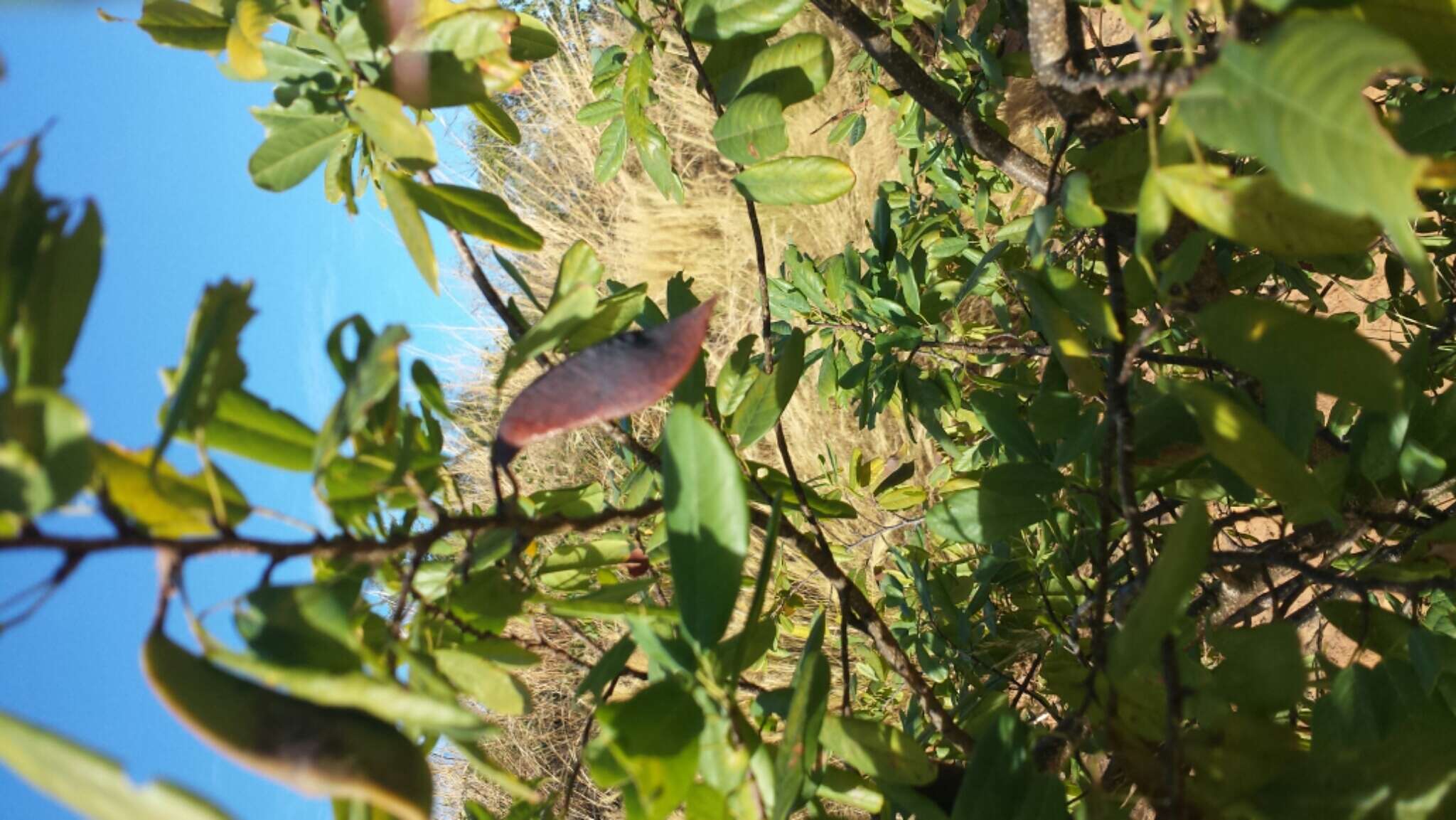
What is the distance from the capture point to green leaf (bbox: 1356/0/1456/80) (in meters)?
0.40

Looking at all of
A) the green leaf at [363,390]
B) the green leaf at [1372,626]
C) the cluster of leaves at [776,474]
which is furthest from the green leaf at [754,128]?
the green leaf at [1372,626]

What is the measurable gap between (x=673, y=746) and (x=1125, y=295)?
32 centimetres

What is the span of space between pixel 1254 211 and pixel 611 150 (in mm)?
727

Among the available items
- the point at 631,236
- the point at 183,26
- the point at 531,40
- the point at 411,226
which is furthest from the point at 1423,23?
the point at 631,236

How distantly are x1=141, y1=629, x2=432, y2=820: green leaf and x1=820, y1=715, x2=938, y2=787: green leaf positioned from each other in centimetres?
23

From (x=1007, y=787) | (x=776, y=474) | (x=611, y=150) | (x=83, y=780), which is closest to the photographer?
(x=83, y=780)

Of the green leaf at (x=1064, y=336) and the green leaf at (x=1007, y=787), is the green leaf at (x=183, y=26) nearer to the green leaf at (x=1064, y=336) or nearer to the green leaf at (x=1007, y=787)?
the green leaf at (x=1064, y=336)

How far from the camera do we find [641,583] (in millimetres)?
486

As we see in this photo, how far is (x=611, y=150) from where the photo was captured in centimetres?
95

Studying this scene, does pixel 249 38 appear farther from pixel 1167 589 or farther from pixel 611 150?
pixel 1167 589

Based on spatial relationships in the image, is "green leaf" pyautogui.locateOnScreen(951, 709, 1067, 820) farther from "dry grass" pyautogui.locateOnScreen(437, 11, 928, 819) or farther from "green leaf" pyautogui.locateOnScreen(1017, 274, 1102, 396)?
Result: "dry grass" pyautogui.locateOnScreen(437, 11, 928, 819)

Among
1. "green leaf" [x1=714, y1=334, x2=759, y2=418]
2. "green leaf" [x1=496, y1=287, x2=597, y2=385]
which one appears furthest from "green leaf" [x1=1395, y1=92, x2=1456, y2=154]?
"green leaf" [x1=496, y1=287, x2=597, y2=385]

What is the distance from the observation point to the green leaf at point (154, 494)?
1.09 ft

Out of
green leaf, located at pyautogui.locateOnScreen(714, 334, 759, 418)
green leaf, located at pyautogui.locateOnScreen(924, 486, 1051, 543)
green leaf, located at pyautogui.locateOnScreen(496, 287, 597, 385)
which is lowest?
green leaf, located at pyautogui.locateOnScreen(924, 486, 1051, 543)
